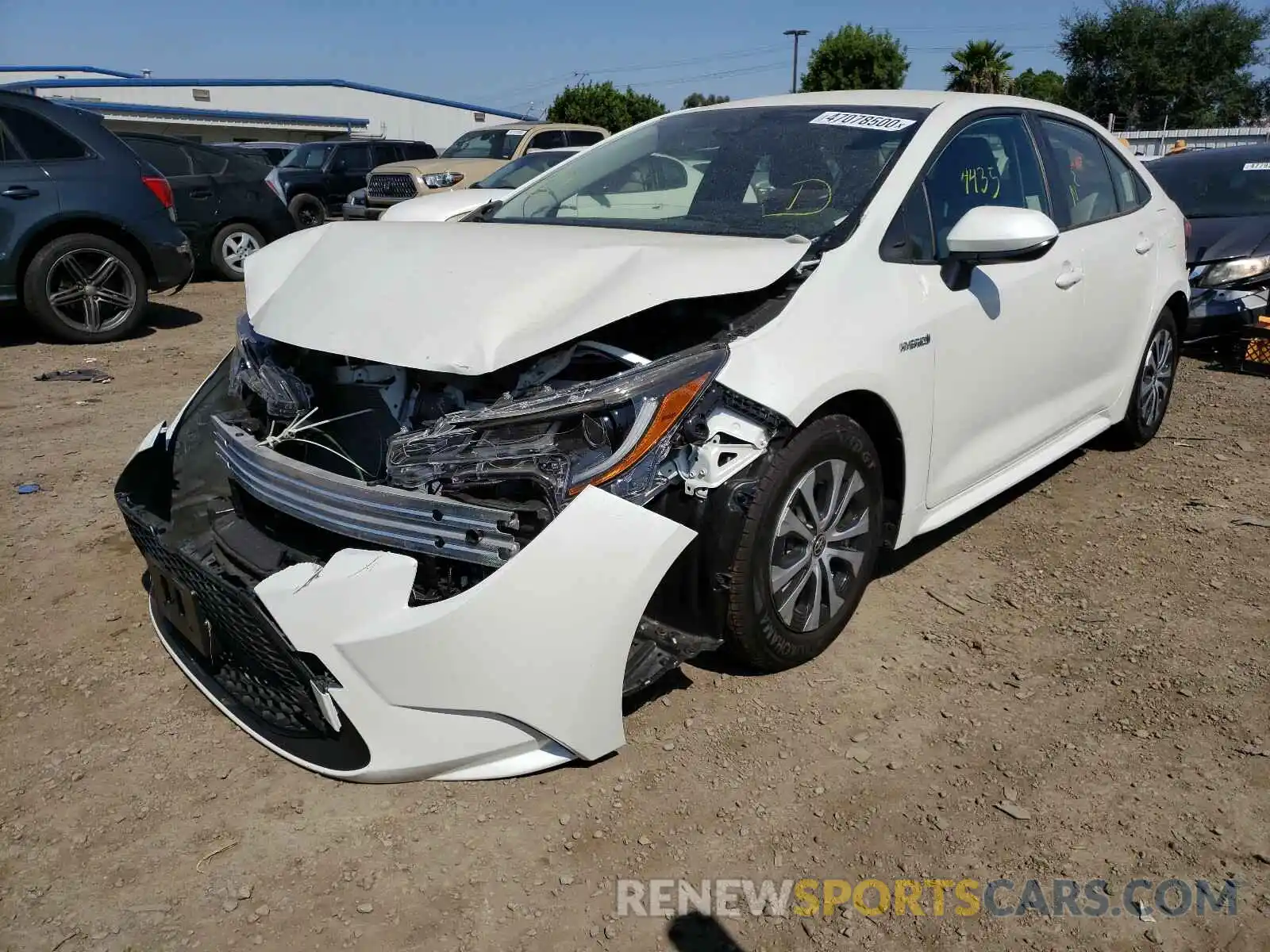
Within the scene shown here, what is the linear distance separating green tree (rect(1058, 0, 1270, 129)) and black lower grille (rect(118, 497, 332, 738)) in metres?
49.0

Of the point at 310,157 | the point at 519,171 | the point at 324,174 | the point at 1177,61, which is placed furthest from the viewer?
the point at 1177,61

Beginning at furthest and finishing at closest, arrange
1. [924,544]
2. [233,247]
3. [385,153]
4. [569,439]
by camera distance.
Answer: [385,153] < [233,247] < [924,544] < [569,439]

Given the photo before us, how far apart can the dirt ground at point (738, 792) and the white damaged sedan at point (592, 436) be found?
18 centimetres

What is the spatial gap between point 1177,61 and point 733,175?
163 ft

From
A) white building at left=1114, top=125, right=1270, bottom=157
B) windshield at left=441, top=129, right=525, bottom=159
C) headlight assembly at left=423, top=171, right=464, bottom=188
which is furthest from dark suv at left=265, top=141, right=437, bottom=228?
white building at left=1114, top=125, right=1270, bottom=157

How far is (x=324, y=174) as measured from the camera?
17.5 metres

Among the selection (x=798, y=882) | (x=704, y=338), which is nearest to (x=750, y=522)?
(x=704, y=338)

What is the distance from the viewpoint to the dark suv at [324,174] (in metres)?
17.1

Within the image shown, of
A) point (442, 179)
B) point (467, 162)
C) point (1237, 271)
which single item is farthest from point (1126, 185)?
point (467, 162)

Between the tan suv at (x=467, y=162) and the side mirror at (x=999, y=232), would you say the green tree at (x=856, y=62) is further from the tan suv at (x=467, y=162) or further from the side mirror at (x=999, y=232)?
the side mirror at (x=999, y=232)

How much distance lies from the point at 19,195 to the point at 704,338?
6.81 m

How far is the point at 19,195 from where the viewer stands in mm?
7359

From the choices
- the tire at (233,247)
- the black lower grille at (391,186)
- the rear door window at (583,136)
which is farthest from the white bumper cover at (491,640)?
the rear door window at (583,136)

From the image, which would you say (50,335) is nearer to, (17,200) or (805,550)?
(17,200)
